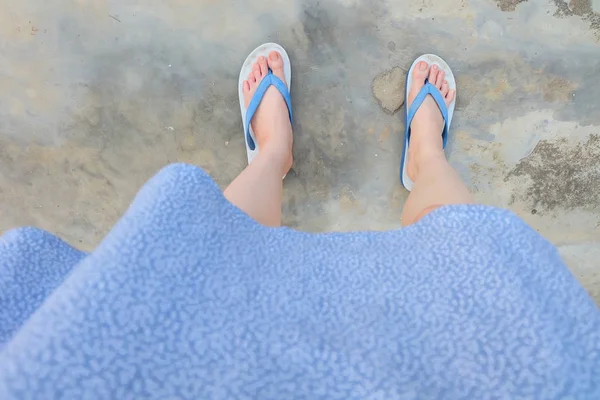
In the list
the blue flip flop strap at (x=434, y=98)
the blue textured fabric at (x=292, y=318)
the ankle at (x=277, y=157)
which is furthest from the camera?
the blue flip flop strap at (x=434, y=98)

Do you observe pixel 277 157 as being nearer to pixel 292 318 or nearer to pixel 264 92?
pixel 264 92

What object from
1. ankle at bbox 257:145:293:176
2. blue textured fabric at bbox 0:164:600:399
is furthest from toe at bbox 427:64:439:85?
blue textured fabric at bbox 0:164:600:399

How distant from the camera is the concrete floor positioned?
4.15ft

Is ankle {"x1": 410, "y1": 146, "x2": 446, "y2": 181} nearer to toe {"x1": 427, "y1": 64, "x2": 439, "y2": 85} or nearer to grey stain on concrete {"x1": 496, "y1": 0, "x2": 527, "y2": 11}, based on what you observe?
toe {"x1": 427, "y1": 64, "x2": 439, "y2": 85}

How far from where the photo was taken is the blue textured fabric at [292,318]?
0.48 metres

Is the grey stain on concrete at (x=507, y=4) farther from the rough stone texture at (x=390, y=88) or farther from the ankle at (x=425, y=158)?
the ankle at (x=425, y=158)

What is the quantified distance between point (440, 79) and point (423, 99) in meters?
0.08

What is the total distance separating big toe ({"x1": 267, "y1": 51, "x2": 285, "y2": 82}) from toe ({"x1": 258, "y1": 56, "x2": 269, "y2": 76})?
0.01 meters

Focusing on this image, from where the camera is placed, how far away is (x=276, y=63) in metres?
1.28

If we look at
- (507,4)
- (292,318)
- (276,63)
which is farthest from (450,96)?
(292,318)

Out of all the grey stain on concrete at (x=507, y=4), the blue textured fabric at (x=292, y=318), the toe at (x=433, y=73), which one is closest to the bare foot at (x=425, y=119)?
the toe at (x=433, y=73)

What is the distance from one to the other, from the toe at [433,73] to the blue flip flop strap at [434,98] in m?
0.01

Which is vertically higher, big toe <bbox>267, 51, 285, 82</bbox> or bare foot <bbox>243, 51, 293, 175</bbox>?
big toe <bbox>267, 51, 285, 82</bbox>

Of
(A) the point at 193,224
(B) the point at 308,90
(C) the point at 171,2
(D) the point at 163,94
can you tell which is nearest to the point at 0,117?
(D) the point at 163,94
